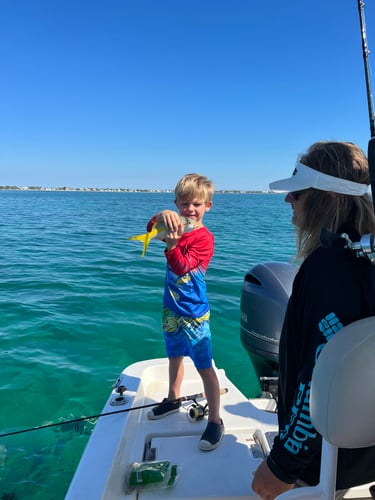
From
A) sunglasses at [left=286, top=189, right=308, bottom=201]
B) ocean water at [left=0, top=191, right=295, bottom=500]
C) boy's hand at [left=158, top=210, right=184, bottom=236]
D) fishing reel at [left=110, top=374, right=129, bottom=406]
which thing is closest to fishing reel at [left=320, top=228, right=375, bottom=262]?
sunglasses at [left=286, top=189, right=308, bottom=201]

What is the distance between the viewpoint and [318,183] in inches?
54.9

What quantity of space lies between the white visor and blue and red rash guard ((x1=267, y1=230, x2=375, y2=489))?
0.59 feet

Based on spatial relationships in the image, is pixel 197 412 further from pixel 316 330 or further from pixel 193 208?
pixel 316 330

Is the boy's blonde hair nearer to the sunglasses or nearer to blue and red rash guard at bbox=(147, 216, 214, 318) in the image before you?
blue and red rash guard at bbox=(147, 216, 214, 318)

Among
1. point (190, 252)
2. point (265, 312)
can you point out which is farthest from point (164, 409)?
point (265, 312)

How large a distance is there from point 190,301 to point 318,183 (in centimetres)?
139

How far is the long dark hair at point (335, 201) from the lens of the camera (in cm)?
138

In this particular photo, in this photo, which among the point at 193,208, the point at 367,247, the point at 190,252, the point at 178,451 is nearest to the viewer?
the point at 367,247

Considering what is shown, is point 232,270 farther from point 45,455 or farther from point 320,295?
point 320,295

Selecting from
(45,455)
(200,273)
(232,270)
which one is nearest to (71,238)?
A: (232,270)

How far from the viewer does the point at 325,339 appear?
1256mm

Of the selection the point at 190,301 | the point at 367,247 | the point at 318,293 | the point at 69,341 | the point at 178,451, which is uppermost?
the point at 367,247

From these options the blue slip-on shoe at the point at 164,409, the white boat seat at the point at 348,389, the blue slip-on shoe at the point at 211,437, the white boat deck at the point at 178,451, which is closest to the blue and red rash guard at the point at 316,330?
the white boat seat at the point at 348,389

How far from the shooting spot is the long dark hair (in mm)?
1383
